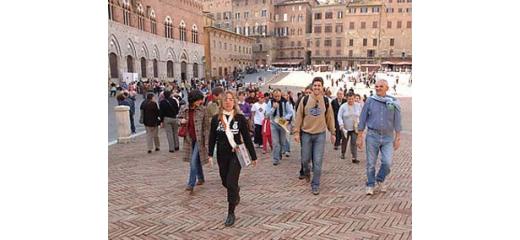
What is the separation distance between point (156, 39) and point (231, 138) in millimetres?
33597

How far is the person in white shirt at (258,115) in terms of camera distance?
7.81 metres

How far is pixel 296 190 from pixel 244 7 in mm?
62985

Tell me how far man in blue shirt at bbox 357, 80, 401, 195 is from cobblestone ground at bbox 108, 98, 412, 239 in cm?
61

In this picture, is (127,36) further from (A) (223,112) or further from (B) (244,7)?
(B) (244,7)

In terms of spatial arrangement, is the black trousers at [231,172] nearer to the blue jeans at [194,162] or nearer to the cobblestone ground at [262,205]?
the cobblestone ground at [262,205]

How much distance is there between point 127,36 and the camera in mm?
30203

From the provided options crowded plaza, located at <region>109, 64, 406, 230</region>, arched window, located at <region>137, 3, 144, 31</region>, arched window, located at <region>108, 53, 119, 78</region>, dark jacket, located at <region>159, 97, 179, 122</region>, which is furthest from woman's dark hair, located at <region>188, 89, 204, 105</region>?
arched window, located at <region>137, 3, 144, 31</region>

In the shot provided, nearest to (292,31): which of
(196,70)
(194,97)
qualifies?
(196,70)

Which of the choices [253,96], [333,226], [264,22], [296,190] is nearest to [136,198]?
[296,190]

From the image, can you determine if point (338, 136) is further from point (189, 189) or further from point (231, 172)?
point (231, 172)

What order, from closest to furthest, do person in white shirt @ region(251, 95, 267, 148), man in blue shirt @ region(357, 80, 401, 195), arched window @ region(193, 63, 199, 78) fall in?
1. man in blue shirt @ region(357, 80, 401, 195)
2. person in white shirt @ region(251, 95, 267, 148)
3. arched window @ region(193, 63, 199, 78)

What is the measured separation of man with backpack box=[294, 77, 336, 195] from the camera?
4.88 meters

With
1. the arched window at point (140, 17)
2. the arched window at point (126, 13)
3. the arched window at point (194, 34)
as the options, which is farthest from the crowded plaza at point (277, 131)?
the arched window at point (194, 34)

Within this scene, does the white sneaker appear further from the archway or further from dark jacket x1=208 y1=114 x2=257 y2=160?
the archway
